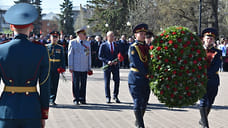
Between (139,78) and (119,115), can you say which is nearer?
(139,78)

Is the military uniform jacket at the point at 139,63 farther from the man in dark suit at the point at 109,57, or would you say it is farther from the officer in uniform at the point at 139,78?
the man in dark suit at the point at 109,57

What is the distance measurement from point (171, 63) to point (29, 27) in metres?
2.63

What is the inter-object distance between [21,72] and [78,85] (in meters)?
5.78

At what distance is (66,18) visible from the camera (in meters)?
82.2

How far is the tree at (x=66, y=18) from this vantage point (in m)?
79.7

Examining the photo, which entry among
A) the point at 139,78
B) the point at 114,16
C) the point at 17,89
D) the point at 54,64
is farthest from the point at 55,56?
the point at 114,16

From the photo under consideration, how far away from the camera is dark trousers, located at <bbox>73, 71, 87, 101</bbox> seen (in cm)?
923

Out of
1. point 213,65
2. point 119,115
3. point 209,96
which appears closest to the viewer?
point 213,65

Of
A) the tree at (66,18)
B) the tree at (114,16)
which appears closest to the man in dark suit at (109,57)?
the tree at (114,16)

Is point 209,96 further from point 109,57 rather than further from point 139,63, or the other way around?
point 109,57

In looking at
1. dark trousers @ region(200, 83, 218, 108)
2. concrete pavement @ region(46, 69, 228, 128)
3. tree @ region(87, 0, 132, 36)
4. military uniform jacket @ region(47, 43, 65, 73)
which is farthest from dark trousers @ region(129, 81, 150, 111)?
tree @ region(87, 0, 132, 36)

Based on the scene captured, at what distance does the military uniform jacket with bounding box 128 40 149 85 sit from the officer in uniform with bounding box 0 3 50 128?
266 cm

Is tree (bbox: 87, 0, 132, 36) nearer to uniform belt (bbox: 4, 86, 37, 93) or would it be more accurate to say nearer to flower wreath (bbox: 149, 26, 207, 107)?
flower wreath (bbox: 149, 26, 207, 107)

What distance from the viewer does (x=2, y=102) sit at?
3.56m
